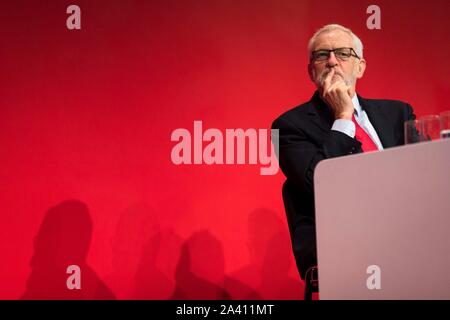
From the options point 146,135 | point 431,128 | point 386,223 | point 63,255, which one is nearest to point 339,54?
point 431,128

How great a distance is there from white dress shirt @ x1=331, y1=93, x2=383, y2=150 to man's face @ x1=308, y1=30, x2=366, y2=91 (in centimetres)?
10

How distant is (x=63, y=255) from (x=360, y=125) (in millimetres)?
1739

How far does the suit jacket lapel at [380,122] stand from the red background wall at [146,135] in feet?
3.25

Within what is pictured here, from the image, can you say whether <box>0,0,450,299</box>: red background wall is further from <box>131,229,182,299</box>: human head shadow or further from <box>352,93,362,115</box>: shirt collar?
<box>352,93,362,115</box>: shirt collar

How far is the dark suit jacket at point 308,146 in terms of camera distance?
2.00 metres

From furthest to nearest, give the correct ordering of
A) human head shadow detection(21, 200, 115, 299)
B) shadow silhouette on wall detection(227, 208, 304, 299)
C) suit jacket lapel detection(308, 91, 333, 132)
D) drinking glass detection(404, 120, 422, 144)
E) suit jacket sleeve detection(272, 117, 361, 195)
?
shadow silhouette on wall detection(227, 208, 304, 299), human head shadow detection(21, 200, 115, 299), suit jacket lapel detection(308, 91, 333, 132), suit jacket sleeve detection(272, 117, 361, 195), drinking glass detection(404, 120, 422, 144)

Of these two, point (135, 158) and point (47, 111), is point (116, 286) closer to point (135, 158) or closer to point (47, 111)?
point (135, 158)

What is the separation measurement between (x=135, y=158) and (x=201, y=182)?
0.38 metres

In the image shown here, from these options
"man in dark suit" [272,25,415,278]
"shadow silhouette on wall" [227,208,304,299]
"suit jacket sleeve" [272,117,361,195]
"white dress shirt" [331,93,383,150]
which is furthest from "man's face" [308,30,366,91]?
"shadow silhouette on wall" [227,208,304,299]

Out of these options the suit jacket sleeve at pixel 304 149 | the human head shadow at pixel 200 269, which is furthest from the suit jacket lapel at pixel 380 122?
the human head shadow at pixel 200 269

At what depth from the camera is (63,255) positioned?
10.5 ft

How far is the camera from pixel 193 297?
129 inches

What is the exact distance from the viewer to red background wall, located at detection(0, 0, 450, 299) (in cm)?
323
